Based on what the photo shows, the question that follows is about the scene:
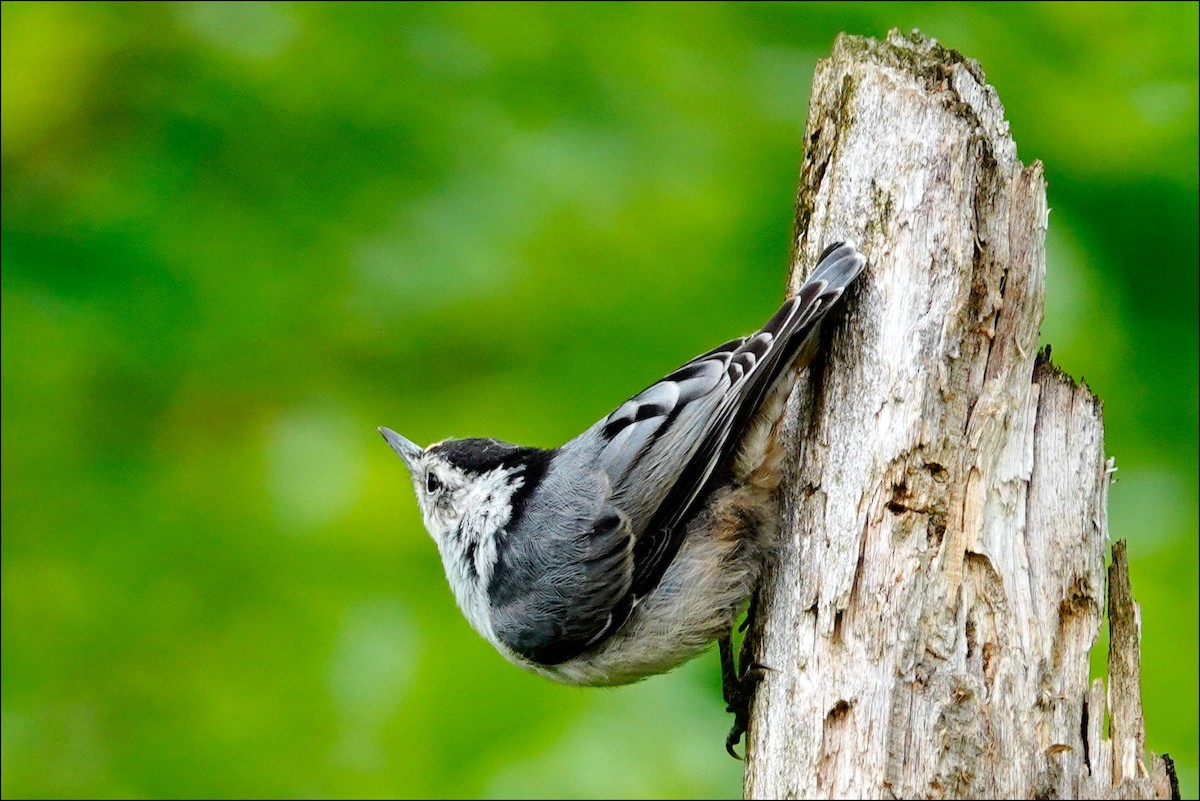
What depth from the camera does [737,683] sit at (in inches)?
102

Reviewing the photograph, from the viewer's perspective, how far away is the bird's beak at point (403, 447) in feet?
9.84

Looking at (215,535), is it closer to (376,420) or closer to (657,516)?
(376,420)

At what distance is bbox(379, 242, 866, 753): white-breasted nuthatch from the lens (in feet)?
8.68

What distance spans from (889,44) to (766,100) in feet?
1.46

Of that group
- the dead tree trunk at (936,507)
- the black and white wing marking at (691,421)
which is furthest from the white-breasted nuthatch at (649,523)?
the dead tree trunk at (936,507)

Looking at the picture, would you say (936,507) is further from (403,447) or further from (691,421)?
(403,447)

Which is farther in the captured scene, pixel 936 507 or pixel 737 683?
pixel 737 683

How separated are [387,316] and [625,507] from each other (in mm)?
822

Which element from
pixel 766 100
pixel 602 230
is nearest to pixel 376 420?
pixel 602 230

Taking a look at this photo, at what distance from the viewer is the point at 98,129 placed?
3.12 meters

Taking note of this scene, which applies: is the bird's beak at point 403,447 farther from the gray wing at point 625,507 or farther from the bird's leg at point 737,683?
the bird's leg at point 737,683

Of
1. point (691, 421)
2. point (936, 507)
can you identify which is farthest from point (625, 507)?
point (936, 507)

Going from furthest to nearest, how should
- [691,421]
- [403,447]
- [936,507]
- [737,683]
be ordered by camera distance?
A: 1. [403,447]
2. [691,421]
3. [737,683]
4. [936,507]

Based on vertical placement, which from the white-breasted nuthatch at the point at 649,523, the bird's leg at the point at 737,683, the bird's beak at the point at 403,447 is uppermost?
the bird's beak at the point at 403,447
